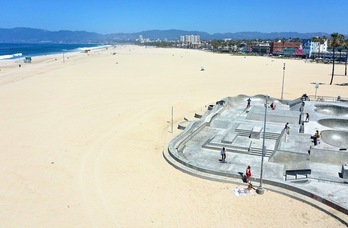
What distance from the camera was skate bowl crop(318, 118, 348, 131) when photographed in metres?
22.6

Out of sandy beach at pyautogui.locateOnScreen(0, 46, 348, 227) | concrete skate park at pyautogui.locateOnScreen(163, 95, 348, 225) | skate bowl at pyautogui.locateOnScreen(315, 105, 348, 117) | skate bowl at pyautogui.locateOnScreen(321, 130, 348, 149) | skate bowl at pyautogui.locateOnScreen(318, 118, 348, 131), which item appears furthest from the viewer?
skate bowl at pyautogui.locateOnScreen(315, 105, 348, 117)

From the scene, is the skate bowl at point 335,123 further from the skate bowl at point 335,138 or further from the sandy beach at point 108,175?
the sandy beach at point 108,175

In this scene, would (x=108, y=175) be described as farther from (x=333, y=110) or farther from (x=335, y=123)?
(x=333, y=110)

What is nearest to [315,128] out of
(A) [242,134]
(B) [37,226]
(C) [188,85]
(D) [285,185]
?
(A) [242,134]

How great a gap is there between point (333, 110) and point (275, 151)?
40.0ft

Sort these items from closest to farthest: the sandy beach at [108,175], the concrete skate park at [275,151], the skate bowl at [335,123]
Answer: the sandy beach at [108,175] → the concrete skate park at [275,151] → the skate bowl at [335,123]

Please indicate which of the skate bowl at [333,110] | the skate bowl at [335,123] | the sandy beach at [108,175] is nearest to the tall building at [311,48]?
the sandy beach at [108,175]

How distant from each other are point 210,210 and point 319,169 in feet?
23.8

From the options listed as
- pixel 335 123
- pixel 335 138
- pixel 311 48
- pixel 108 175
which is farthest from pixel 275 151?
pixel 311 48

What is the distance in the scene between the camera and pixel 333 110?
88.4ft

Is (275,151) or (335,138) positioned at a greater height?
(335,138)

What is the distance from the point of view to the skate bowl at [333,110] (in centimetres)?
2631

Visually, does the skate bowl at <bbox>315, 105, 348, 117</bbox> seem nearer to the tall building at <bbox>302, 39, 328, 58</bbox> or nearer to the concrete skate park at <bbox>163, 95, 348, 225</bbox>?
the concrete skate park at <bbox>163, 95, 348, 225</bbox>

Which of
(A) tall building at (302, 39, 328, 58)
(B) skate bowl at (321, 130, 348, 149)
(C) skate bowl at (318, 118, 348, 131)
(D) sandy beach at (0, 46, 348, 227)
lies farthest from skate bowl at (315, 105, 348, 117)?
(A) tall building at (302, 39, 328, 58)
